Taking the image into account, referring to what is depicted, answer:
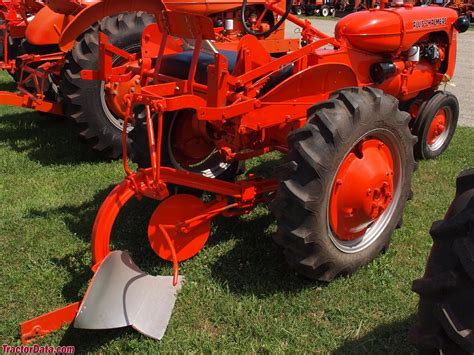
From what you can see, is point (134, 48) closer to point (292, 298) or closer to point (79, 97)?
point (79, 97)

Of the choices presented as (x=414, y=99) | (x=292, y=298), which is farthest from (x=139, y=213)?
(x=414, y=99)

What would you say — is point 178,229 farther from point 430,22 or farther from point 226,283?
point 430,22

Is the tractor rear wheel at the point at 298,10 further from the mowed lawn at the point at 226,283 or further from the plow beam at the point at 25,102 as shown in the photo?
the mowed lawn at the point at 226,283

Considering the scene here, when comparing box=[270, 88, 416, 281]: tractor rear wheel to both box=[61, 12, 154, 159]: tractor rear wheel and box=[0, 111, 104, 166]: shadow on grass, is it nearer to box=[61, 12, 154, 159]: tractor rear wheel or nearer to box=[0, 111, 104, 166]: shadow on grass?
box=[61, 12, 154, 159]: tractor rear wheel

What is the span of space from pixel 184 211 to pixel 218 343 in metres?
0.83

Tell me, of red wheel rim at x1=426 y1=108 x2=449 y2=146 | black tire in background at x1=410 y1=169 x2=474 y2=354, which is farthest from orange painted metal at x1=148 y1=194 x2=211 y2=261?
red wheel rim at x1=426 y1=108 x2=449 y2=146

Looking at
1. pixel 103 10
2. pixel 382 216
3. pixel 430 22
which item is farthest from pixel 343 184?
pixel 430 22

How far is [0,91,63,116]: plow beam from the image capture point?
202 inches

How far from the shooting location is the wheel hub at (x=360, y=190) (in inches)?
107

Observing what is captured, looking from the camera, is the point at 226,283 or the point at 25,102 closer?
the point at 226,283

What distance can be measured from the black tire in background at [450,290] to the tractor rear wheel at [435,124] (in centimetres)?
323

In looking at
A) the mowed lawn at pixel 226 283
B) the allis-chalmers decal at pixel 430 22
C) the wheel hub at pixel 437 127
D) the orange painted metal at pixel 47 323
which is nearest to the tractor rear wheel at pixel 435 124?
the wheel hub at pixel 437 127

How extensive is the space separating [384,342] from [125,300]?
1.31 m

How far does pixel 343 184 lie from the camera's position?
271 cm
